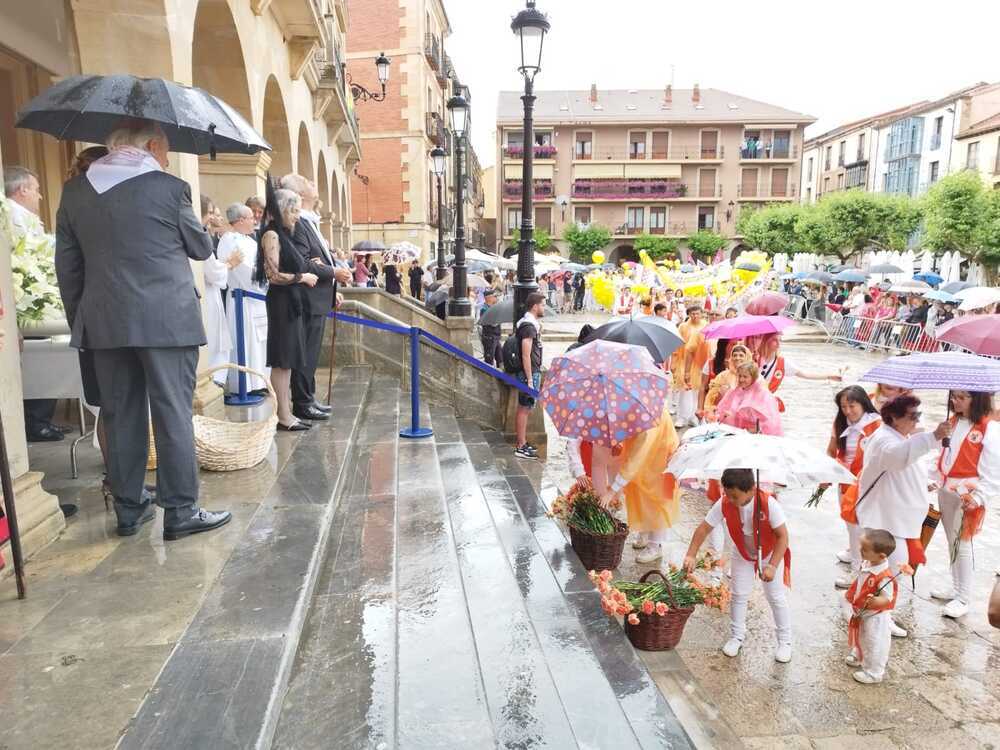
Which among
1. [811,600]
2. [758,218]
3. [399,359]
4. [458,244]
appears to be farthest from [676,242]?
[811,600]

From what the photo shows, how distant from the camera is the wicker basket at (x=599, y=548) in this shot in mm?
4852

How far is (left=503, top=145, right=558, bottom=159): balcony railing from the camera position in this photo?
56.1 meters

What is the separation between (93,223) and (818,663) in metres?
4.46

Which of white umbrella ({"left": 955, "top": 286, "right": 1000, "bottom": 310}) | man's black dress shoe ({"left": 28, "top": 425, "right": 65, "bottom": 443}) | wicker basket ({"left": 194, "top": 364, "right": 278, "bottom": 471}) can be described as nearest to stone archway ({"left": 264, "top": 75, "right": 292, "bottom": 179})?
man's black dress shoe ({"left": 28, "top": 425, "right": 65, "bottom": 443})

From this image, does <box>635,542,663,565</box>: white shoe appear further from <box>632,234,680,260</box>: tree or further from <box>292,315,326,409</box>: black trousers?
<box>632,234,680,260</box>: tree

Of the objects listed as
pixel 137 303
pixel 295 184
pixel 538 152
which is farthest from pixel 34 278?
pixel 538 152

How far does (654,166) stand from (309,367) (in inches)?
2178

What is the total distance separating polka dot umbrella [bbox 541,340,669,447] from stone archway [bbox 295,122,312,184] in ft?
33.3

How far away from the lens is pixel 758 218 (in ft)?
146

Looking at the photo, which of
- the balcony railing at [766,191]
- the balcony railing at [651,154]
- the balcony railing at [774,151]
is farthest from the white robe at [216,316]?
the balcony railing at [774,151]

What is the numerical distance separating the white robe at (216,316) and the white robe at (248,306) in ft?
0.29

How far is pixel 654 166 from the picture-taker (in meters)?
56.7

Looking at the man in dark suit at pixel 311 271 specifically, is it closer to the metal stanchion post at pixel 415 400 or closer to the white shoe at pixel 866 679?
the metal stanchion post at pixel 415 400

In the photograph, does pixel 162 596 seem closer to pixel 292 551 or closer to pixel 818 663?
pixel 292 551
